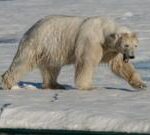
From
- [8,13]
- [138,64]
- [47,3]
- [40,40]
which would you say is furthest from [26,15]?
[40,40]

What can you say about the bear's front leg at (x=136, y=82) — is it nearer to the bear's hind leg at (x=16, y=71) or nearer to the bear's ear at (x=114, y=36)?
the bear's ear at (x=114, y=36)

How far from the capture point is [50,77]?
451 inches

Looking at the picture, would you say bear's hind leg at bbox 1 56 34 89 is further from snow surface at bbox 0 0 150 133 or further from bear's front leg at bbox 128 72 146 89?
bear's front leg at bbox 128 72 146 89

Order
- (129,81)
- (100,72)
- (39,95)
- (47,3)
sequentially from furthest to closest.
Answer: (47,3)
(100,72)
(129,81)
(39,95)

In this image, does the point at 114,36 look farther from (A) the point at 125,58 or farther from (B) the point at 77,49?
(B) the point at 77,49

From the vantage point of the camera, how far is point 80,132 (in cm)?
834

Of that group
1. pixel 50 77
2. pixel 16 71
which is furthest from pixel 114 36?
pixel 16 71

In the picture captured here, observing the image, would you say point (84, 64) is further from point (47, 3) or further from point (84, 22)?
point (47, 3)

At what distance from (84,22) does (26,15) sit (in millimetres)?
15682

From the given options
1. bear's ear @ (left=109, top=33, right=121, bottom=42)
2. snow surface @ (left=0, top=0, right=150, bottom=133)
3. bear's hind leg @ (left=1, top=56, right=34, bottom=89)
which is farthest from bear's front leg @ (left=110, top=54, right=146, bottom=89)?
bear's hind leg @ (left=1, top=56, right=34, bottom=89)

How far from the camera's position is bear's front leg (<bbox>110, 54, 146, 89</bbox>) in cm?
1109

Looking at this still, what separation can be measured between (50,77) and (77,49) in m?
0.84

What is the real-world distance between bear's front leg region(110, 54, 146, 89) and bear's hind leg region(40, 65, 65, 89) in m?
0.91

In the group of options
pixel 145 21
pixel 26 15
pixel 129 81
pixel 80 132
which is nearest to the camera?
pixel 80 132
